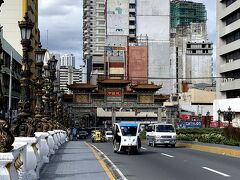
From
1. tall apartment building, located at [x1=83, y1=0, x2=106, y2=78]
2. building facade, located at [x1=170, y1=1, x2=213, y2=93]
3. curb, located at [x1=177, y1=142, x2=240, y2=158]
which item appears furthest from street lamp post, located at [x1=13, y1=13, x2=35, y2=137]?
tall apartment building, located at [x1=83, y1=0, x2=106, y2=78]

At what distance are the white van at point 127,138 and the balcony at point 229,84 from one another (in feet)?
177

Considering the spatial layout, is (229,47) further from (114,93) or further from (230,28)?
A: (114,93)

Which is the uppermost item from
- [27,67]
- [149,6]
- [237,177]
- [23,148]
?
[149,6]

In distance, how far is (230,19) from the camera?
86.6m

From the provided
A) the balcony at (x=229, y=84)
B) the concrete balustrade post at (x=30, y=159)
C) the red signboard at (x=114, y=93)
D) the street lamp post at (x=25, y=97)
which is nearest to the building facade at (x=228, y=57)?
the balcony at (x=229, y=84)

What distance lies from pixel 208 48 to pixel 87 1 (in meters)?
54.2

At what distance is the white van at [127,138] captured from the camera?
90.9 ft

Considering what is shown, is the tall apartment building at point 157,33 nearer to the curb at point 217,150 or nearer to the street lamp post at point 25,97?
the curb at point 217,150

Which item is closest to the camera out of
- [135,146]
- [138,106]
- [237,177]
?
[237,177]

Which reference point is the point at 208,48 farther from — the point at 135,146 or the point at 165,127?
the point at 135,146

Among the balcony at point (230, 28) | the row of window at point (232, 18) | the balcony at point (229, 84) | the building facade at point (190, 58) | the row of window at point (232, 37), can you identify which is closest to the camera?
the balcony at point (229, 84)

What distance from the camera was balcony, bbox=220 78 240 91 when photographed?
8000cm

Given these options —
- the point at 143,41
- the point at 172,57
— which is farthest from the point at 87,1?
the point at 143,41

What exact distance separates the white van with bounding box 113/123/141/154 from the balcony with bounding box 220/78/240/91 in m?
53.9
